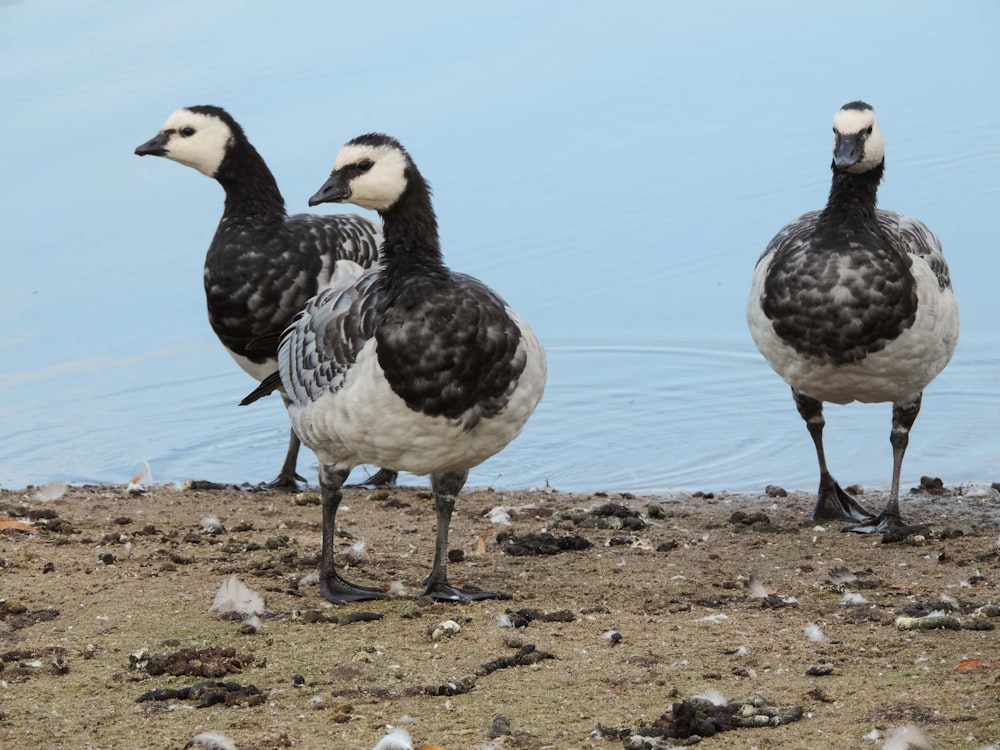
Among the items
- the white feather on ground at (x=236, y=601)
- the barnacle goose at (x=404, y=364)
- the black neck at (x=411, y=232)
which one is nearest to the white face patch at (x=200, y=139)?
the barnacle goose at (x=404, y=364)

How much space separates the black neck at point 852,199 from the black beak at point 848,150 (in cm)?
12

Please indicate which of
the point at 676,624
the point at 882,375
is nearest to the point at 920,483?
the point at 882,375

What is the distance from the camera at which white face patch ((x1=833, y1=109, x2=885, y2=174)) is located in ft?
26.8

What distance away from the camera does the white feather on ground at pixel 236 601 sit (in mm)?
6227

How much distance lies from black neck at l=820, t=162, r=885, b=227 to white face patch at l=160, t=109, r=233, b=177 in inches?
148

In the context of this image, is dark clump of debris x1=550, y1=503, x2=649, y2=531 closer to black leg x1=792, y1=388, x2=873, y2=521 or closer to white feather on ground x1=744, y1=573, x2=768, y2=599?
black leg x1=792, y1=388, x2=873, y2=521

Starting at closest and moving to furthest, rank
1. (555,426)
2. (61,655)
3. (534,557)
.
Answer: (61,655) < (534,557) < (555,426)

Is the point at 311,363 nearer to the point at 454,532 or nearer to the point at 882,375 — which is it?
the point at 454,532

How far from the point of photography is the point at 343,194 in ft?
20.9

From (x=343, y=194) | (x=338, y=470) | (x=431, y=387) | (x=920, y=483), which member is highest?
(x=343, y=194)

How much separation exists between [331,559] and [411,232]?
1528 mm

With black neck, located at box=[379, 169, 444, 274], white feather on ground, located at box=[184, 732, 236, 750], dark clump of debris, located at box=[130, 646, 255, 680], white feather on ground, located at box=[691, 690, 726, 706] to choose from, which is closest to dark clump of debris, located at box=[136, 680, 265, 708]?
dark clump of debris, located at box=[130, 646, 255, 680]

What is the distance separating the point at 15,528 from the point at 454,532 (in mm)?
2343

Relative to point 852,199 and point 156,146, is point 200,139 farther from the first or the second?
point 852,199
